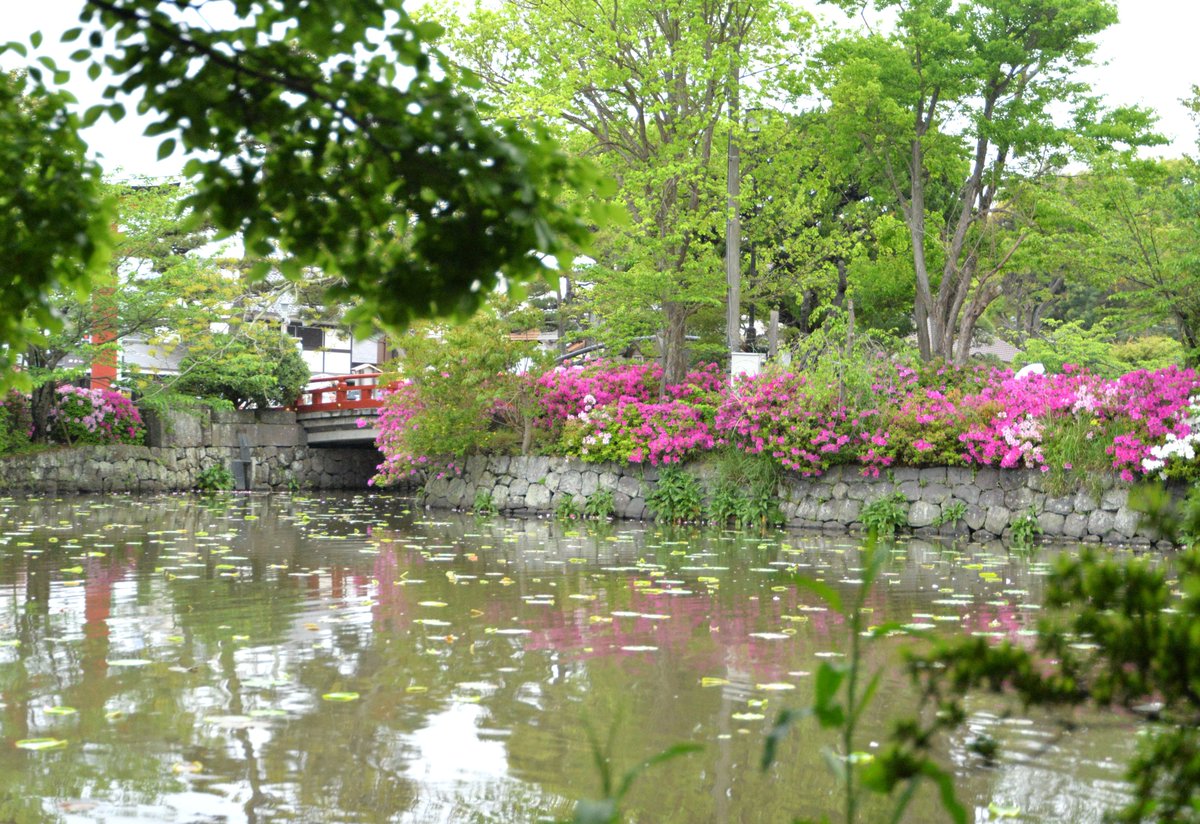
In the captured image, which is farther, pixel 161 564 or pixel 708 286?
pixel 708 286

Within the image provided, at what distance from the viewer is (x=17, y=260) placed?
9.82ft

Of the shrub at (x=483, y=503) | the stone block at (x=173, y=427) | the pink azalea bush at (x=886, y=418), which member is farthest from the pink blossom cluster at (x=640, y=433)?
the stone block at (x=173, y=427)

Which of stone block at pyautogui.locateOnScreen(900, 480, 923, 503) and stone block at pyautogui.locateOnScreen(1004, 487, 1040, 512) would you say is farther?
stone block at pyautogui.locateOnScreen(900, 480, 923, 503)

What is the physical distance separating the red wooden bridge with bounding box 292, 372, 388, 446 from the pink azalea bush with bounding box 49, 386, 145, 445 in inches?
173

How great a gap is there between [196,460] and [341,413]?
11.9ft

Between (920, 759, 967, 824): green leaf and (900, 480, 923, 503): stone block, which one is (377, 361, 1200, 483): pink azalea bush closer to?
(900, 480, 923, 503): stone block

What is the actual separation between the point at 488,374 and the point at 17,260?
1646 centimetres

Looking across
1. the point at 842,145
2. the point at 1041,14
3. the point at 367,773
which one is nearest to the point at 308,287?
the point at 842,145

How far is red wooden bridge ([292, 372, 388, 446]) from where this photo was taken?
2881cm

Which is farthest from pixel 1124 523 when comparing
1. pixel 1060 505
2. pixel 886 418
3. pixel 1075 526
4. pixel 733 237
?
pixel 733 237

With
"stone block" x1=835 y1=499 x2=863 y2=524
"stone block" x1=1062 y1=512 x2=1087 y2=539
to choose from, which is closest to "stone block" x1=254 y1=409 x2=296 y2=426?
"stone block" x1=835 y1=499 x2=863 y2=524

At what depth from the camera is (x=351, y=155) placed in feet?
8.61

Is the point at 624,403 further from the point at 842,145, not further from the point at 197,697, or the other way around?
the point at 197,697

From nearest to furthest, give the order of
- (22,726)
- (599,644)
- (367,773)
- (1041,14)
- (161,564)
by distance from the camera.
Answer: (367,773), (22,726), (599,644), (161,564), (1041,14)
